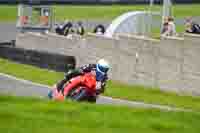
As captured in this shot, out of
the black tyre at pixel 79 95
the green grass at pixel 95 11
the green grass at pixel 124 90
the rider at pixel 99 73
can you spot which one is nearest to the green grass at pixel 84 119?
the black tyre at pixel 79 95

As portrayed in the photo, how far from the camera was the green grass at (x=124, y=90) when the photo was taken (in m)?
18.1

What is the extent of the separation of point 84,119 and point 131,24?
20750mm

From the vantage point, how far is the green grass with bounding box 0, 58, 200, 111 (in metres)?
18.1

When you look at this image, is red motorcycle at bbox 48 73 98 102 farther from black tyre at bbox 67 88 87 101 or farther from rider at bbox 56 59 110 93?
rider at bbox 56 59 110 93

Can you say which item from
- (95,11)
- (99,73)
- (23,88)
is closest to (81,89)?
(99,73)

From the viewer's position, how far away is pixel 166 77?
20.1 meters

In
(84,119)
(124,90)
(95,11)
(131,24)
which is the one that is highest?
(95,11)

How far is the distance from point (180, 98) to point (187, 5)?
32.3 metres

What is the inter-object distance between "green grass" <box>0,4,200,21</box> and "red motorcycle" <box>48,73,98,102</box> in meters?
32.7

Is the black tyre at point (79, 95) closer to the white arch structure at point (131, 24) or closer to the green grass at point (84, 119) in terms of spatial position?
the green grass at point (84, 119)

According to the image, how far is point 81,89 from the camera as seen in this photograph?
35.2ft

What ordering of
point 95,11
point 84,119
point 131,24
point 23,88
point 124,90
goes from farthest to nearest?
1. point 95,11
2. point 131,24
3. point 124,90
4. point 23,88
5. point 84,119

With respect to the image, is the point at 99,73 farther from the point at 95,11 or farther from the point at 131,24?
the point at 95,11

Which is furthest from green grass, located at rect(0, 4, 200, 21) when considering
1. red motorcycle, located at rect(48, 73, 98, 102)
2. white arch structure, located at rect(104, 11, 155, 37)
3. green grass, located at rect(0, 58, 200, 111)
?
red motorcycle, located at rect(48, 73, 98, 102)
